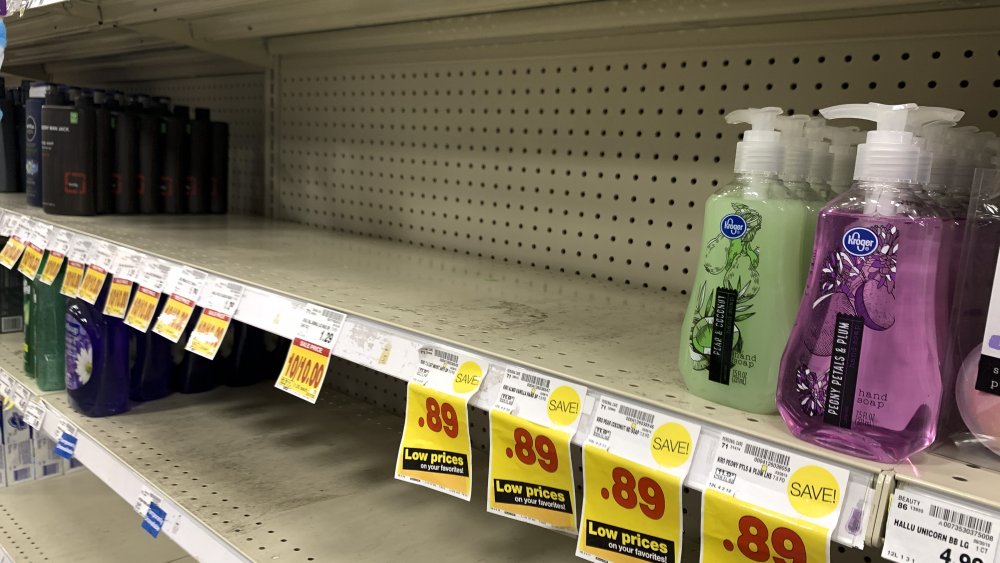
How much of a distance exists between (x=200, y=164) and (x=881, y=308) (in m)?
1.95

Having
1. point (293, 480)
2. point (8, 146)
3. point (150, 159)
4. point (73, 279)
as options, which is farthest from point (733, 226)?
point (8, 146)

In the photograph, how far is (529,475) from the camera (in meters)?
0.72

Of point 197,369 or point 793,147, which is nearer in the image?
point 793,147

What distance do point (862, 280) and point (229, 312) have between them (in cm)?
85

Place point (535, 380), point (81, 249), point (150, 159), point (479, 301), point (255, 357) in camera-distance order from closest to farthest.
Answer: point (535, 380)
point (479, 301)
point (81, 249)
point (255, 357)
point (150, 159)

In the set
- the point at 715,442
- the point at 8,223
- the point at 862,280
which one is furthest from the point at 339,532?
the point at 8,223

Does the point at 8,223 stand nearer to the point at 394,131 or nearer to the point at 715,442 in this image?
the point at 394,131

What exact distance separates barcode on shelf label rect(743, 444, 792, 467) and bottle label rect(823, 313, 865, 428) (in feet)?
0.15

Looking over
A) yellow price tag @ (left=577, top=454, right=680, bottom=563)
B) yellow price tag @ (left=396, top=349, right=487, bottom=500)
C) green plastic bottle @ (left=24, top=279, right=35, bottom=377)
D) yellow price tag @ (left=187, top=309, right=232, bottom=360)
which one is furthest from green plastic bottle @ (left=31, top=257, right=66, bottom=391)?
yellow price tag @ (left=577, top=454, right=680, bottom=563)

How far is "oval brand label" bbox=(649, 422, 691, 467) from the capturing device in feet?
1.93

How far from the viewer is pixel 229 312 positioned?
1066 mm

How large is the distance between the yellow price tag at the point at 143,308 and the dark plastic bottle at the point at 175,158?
821mm

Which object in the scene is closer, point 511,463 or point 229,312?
point 511,463

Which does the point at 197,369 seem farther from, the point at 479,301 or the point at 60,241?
the point at 479,301
